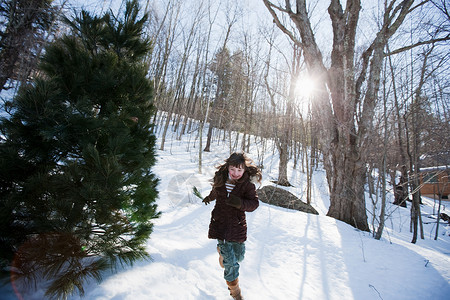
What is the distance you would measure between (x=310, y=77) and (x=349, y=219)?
13.1ft

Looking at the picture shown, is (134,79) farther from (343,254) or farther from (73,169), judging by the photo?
(343,254)

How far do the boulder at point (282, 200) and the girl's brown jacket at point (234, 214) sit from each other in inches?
168

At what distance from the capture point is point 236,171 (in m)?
2.18

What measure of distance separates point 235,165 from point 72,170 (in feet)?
4.70

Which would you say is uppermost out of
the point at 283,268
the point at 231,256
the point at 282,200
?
the point at 231,256

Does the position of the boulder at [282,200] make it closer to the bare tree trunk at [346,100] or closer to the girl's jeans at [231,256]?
the bare tree trunk at [346,100]

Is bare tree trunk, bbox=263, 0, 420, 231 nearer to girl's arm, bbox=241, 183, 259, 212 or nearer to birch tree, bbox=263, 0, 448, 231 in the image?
birch tree, bbox=263, 0, 448, 231

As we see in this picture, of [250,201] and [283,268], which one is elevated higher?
[250,201]

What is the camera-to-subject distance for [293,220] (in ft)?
15.7

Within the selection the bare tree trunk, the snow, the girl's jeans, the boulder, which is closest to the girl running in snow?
the girl's jeans

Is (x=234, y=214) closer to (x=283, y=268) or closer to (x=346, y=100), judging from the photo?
(x=283, y=268)

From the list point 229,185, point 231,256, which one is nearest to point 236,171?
point 229,185

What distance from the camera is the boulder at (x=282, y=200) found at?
236 inches

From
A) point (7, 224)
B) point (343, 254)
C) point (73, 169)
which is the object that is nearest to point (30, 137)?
point (73, 169)
